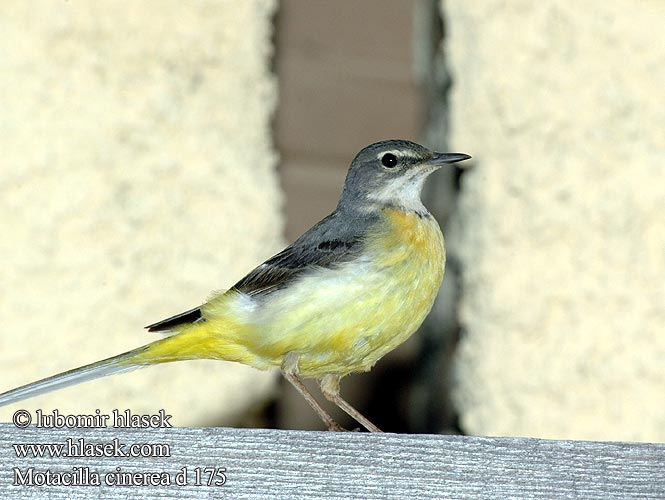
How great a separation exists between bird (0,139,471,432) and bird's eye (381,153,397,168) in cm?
18

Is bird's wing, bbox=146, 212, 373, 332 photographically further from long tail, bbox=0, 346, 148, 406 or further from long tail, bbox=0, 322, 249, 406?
long tail, bbox=0, 346, 148, 406

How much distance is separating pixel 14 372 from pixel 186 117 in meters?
1.13

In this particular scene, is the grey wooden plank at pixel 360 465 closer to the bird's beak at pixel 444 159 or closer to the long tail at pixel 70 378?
the long tail at pixel 70 378

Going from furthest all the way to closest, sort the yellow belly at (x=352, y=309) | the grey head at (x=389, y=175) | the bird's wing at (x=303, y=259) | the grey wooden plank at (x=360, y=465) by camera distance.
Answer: the grey head at (x=389, y=175) → the bird's wing at (x=303, y=259) → the yellow belly at (x=352, y=309) → the grey wooden plank at (x=360, y=465)

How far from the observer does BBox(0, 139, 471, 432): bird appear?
3449 mm

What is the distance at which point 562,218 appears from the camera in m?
4.32

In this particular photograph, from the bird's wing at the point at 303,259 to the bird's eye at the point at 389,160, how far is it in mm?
299

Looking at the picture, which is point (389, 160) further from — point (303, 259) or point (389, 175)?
point (303, 259)

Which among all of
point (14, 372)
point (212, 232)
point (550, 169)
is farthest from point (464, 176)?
point (14, 372)

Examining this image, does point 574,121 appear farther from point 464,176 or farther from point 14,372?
point 14,372

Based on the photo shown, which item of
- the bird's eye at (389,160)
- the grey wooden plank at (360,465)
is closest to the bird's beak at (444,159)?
the bird's eye at (389,160)

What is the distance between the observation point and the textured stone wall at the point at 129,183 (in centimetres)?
415

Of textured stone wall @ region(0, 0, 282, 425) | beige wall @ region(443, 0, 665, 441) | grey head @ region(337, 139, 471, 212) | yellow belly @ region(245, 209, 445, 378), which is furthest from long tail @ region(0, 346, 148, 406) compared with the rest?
beige wall @ region(443, 0, 665, 441)

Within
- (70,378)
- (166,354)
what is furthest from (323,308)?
(70,378)
